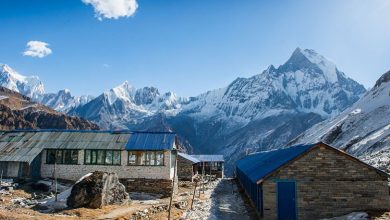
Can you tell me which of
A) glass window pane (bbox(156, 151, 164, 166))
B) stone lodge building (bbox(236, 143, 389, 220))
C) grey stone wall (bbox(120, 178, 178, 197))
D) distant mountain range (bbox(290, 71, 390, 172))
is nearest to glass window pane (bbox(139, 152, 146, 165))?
glass window pane (bbox(156, 151, 164, 166))

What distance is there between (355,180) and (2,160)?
38.4 m

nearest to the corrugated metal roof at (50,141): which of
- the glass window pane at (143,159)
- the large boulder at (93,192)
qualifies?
the glass window pane at (143,159)

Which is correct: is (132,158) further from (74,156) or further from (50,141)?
(50,141)

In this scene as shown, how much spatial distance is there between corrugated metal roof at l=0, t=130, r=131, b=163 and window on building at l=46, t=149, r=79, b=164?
1.69ft

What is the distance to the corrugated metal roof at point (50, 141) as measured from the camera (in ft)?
154

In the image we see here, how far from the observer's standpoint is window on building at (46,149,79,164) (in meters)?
47.3

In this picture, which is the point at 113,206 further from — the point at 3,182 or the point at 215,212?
the point at 3,182

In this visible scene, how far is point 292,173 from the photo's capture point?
28.9 metres

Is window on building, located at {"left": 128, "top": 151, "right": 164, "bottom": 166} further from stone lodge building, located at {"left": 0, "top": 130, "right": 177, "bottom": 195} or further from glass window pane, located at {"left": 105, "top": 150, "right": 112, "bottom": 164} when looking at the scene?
glass window pane, located at {"left": 105, "top": 150, "right": 112, "bottom": 164}

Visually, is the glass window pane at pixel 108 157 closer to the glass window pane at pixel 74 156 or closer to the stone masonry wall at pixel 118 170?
the stone masonry wall at pixel 118 170

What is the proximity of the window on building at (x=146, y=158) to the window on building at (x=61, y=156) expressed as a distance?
696 cm

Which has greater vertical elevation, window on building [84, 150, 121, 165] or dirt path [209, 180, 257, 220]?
window on building [84, 150, 121, 165]

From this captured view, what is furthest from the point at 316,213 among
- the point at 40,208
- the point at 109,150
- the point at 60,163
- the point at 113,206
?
the point at 60,163

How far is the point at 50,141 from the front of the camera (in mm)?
49500
